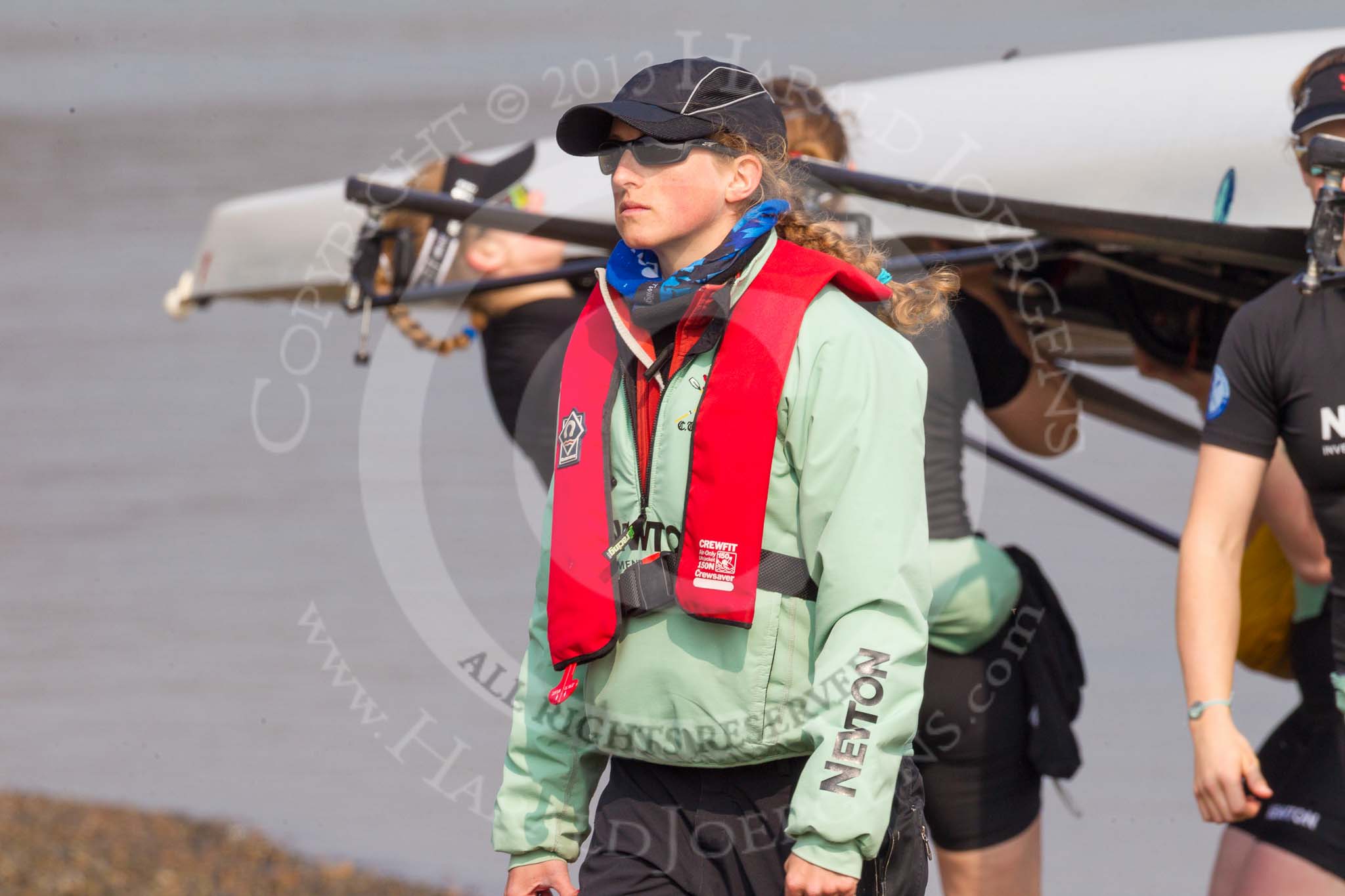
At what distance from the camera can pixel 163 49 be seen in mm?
15242

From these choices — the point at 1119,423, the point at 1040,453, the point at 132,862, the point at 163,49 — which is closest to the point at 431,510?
the point at 132,862

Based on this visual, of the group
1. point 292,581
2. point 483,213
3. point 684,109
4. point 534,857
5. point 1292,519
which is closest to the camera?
point 684,109

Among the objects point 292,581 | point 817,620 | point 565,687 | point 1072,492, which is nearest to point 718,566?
point 817,620

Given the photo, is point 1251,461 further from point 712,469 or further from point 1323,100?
point 712,469

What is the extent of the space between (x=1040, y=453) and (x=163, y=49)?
44.2 feet

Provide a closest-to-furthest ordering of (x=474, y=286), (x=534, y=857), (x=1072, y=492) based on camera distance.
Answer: (x=534, y=857) → (x=474, y=286) → (x=1072, y=492)

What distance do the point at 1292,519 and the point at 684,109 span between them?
1.44m

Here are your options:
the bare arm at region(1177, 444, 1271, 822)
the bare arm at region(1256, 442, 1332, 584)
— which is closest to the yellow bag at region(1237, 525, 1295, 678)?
the bare arm at region(1256, 442, 1332, 584)

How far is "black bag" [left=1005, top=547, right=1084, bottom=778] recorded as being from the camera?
123 inches

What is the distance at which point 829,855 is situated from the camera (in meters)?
1.97

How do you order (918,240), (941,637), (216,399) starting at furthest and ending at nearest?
(216,399), (918,240), (941,637)

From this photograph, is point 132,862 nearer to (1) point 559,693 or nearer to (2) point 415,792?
(2) point 415,792

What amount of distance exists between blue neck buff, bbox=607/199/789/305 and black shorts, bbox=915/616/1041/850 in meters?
1.17

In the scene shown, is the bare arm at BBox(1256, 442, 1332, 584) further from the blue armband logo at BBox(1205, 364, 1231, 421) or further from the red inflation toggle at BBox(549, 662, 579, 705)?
the red inflation toggle at BBox(549, 662, 579, 705)
